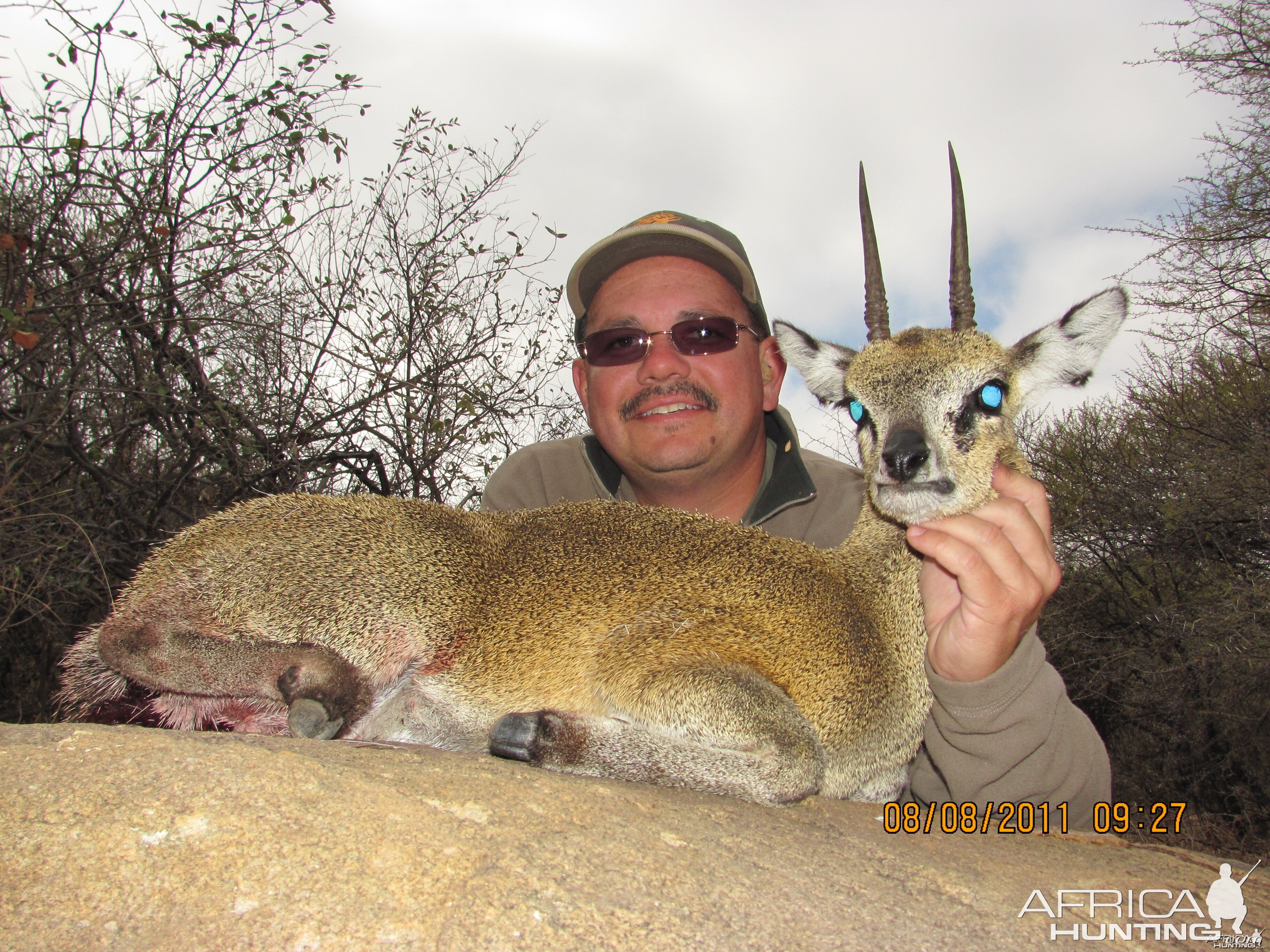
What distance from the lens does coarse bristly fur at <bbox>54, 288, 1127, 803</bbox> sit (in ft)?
9.67

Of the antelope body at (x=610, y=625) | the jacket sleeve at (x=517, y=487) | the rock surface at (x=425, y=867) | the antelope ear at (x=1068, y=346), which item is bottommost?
the rock surface at (x=425, y=867)

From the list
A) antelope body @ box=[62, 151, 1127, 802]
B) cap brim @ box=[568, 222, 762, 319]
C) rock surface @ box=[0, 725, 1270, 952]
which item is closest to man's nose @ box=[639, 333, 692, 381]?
cap brim @ box=[568, 222, 762, 319]

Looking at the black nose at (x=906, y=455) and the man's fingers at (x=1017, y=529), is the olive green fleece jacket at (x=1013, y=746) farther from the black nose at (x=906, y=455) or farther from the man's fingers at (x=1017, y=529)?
the black nose at (x=906, y=455)

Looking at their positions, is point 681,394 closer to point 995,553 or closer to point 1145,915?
point 995,553

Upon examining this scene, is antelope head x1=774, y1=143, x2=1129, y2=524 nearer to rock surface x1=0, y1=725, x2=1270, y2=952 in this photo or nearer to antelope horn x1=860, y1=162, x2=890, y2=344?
antelope horn x1=860, y1=162, x2=890, y2=344

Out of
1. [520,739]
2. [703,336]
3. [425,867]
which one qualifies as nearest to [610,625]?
[520,739]

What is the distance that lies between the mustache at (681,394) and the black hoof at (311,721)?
2.70m

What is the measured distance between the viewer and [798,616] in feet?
10.7

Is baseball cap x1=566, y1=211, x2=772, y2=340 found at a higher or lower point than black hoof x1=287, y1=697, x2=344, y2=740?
higher

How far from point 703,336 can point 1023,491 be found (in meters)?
2.30

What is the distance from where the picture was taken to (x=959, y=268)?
3.51 meters

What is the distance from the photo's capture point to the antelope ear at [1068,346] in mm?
3441

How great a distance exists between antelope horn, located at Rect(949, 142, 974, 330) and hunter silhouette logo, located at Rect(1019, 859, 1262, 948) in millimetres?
2242

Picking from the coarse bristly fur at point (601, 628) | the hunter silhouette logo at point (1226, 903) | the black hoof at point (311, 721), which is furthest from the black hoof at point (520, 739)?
the hunter silhouette logo at point (1226, 903)
